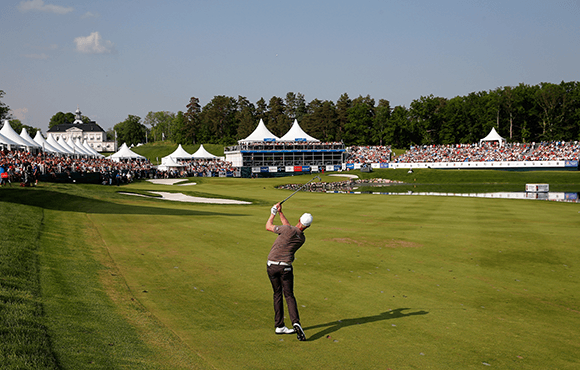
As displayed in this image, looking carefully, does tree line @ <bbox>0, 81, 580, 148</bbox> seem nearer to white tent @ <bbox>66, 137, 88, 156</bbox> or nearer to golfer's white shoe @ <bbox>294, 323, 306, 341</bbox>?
white tent @ <bbox>66, 137, 88, 156</bbox>

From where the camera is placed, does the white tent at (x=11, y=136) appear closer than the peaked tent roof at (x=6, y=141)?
No

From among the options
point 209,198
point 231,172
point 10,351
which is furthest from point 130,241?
point 231,172

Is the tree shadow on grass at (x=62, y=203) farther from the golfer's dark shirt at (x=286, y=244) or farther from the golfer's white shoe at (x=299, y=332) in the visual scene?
the golfer's white shoe at (x=299, y=332)

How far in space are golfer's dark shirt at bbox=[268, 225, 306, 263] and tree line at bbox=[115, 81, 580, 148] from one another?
129505 mm

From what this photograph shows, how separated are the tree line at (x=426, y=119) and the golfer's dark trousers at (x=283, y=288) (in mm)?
129747

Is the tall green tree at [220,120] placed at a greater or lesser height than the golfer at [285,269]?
greater

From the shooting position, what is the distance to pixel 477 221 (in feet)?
89.6

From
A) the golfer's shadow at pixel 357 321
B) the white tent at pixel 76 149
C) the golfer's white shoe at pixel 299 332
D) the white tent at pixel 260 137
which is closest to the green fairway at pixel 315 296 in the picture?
the golfer's shadow at pixel 357 321

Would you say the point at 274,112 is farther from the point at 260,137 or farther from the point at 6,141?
the point at 6,141

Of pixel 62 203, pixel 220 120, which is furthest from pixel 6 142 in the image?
pixel 220 120

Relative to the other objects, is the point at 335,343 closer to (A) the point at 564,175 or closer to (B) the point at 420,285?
(B) the point at 420,285

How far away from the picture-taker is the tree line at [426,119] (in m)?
119

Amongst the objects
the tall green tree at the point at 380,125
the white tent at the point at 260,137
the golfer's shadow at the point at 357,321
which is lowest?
the golfer's shadow at the point at 357,321

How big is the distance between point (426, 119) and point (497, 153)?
4422 centimetres
